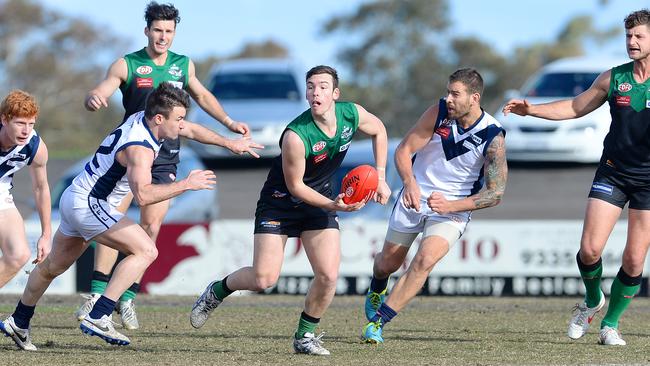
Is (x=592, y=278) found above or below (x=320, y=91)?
below

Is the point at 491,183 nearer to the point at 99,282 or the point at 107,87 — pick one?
the point at 107,87

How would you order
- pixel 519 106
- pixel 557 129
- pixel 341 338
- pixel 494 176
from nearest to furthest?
pixel 494 176 → pixel 519 106 → pixel 341 338 → pixel 557 129

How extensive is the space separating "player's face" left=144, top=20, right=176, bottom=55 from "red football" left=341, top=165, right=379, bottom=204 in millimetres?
2626

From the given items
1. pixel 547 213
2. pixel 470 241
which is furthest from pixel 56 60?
pixel 470 241

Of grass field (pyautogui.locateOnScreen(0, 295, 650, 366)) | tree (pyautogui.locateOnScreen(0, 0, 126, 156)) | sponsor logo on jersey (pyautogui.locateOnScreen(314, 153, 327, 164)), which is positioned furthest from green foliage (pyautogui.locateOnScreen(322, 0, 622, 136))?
sponsor logo on jersey (pyautogui.locateOnScreen(314, 153, 327, 164))

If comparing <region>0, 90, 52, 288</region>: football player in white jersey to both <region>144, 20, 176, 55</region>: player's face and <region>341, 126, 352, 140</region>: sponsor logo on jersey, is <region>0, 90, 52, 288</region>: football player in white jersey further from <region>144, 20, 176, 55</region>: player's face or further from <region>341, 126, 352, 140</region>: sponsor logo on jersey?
<region>341, 126, 352, 140</region>: sponsor logo on jersey

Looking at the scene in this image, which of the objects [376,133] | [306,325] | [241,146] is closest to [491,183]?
[376,133]

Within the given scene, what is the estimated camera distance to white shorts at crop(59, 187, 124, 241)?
315 inches

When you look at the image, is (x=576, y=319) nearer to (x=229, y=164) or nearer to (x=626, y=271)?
(x=626, y=271)

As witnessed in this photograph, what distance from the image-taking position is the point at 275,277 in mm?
8289

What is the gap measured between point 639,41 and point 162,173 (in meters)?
3.93

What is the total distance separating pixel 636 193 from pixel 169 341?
354 centimetres

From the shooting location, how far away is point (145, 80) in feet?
32.1

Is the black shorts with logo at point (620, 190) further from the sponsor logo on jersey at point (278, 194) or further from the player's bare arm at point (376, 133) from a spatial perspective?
the sponsor logo on jersey at point (278, 194)
